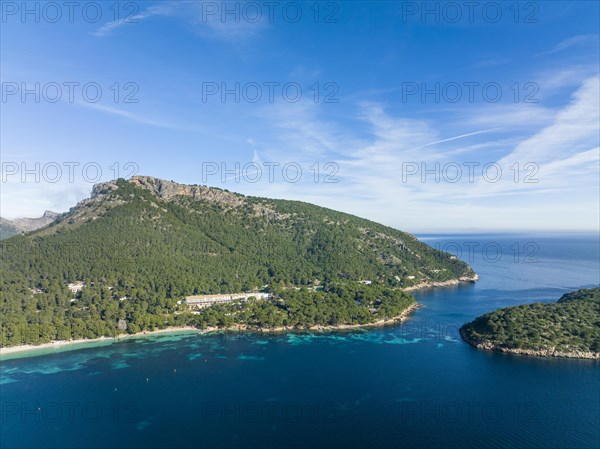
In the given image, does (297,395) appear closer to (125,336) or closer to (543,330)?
(125,336)

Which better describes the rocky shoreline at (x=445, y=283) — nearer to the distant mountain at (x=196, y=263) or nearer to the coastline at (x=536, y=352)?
the distant mountain at (x=196, y=263)

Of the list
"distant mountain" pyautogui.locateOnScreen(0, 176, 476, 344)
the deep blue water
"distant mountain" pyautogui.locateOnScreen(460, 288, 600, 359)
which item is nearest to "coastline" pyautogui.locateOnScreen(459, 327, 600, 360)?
"distant mountain" pyautogui.locateOnScreen(460, 288, 600, 359)

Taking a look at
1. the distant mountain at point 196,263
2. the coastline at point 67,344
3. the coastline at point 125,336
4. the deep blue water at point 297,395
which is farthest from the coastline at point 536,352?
the coastline at point 67,344

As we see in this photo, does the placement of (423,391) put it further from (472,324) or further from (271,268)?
(271,268)

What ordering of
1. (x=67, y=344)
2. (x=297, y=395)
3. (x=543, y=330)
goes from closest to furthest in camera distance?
(x=297, y=395) → (x=543, y=330) → (x=67, y=344)

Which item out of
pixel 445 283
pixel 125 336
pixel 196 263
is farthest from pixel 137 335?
pixel 445 283

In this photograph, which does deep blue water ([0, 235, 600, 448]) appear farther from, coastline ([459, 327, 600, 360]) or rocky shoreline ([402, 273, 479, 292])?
rocky shoreline ([402, 273, 479, 292])
